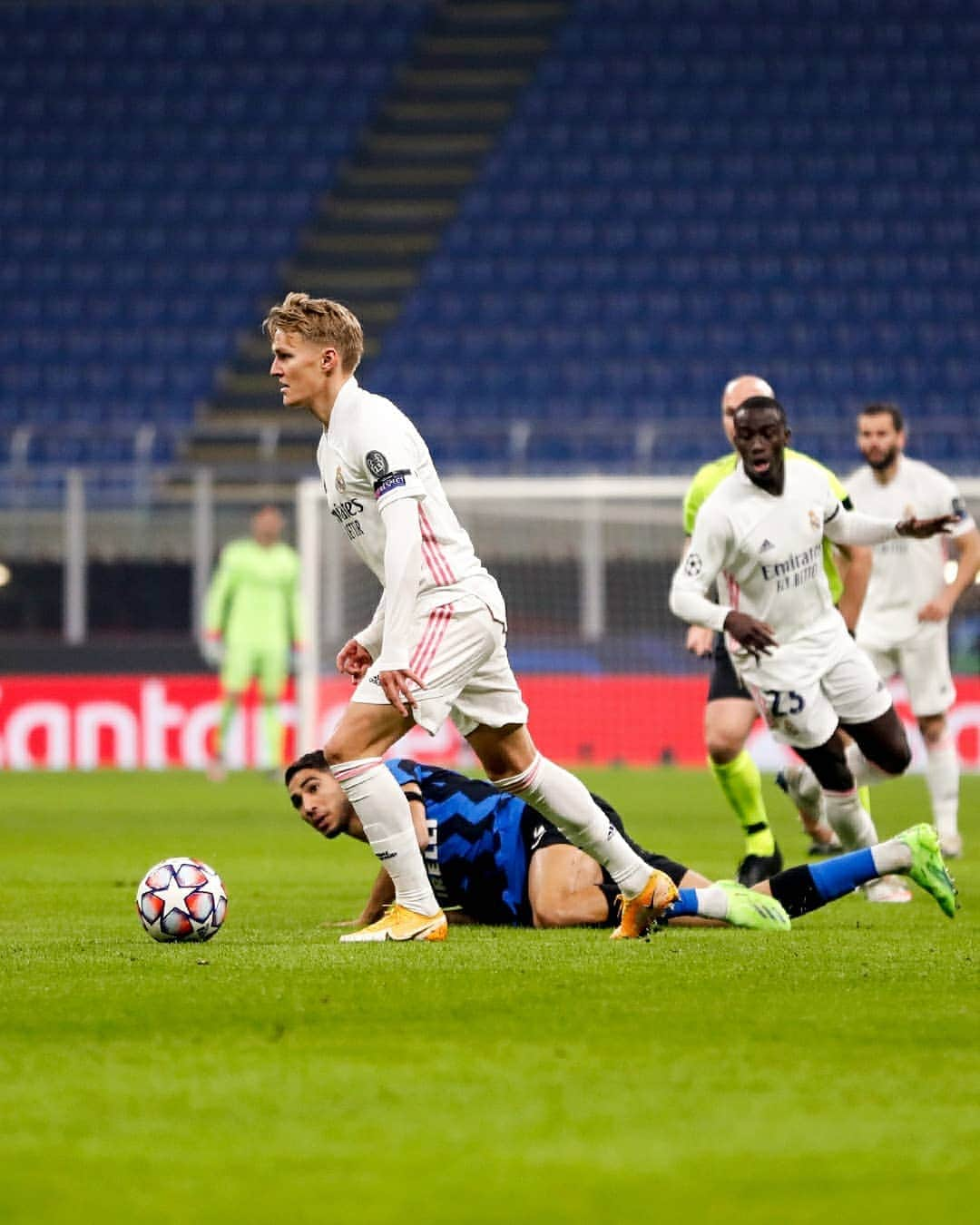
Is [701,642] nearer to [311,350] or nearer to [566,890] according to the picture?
[566,890]

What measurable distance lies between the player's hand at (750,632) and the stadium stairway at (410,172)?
57.0 feet

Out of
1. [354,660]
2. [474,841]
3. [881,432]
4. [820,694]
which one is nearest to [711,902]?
[474,841]

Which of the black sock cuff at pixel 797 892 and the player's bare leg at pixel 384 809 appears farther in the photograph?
the black sock cuff at pixel 797 892

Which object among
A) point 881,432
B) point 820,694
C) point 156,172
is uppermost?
point 156,172

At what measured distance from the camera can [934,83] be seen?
26.0 metres

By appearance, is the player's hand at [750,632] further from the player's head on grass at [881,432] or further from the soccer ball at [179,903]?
the player's head on grass at [881,432]

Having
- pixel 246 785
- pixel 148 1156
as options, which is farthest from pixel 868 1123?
pixel 246 785

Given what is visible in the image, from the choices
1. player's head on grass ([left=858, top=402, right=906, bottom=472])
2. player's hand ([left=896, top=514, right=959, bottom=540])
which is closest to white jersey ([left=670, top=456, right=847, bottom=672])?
player's hand ([left=896, top=514, right=959, bottom=540])

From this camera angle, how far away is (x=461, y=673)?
573 cm

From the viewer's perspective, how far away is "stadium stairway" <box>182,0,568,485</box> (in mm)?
25047

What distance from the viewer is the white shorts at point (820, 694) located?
7.18m

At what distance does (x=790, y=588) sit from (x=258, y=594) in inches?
391

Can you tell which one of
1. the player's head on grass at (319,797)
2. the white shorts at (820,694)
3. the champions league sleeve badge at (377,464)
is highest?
the champions league sleeve badge at (377,464)

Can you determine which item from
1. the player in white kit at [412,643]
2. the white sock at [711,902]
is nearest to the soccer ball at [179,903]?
the player in white kit at [412,643]
